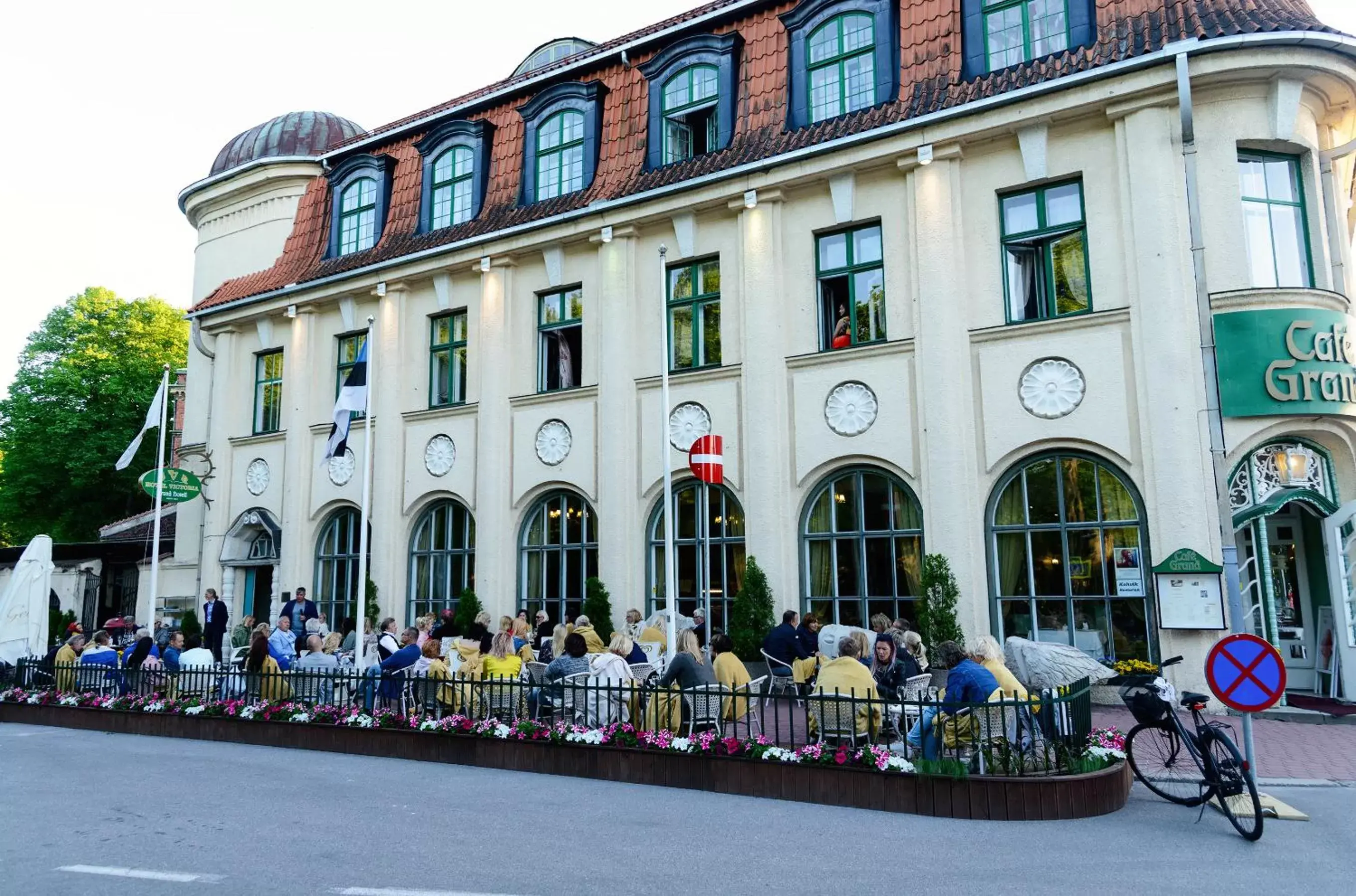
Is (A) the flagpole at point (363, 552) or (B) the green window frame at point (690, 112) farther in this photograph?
(B) the green window frame at point (690, 112)

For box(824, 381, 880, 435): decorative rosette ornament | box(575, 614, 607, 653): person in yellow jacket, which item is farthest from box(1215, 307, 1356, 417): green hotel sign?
box(575, 614, 607, 653): person in yellow jacket

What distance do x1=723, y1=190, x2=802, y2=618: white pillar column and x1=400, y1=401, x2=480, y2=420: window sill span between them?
600 cm

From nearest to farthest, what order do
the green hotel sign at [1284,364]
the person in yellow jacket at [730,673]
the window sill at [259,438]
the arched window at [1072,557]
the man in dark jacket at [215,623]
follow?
the person in yellow jacket at [730,673]
the green hotel sign at [1284,364]
the arched window at [1072,557]
the man in dark jacket at [215,623]
the window sill at [259,438]

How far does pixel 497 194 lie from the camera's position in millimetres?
20312

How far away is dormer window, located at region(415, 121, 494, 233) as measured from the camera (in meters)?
20.7

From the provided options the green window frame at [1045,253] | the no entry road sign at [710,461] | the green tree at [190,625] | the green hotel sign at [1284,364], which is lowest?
the green tree at [190,625]

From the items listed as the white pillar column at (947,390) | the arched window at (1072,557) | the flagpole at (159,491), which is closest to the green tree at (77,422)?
the flagpole at (159,491)

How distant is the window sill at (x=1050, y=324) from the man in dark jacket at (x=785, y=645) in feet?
16.4

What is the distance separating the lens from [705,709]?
9.65 metres

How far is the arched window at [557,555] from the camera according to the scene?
18312 millimetres

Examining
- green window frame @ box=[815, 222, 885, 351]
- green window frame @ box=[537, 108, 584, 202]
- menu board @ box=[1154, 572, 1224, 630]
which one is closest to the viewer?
menu board @ box=[1154, 572, 1224, 630]

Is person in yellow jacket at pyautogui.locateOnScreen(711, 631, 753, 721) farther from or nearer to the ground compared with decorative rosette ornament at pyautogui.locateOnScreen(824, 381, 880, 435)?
nearer to the ground

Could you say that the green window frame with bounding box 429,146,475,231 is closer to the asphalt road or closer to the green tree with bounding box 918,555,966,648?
the green tree with bounding box 918,555,966,648

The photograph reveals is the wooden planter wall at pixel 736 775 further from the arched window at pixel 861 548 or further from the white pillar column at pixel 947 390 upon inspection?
the arched window at pixel 861 548
